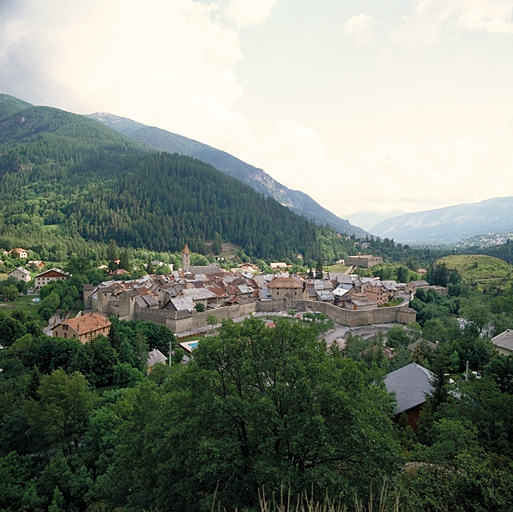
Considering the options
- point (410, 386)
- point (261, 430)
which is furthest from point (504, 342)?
point (261, 430)

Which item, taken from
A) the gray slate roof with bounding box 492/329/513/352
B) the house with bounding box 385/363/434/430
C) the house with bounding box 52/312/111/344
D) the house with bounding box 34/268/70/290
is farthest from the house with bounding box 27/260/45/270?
the gray slate roof with bounding box 492/329/513/352

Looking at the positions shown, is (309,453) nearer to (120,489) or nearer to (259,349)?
(259,349)

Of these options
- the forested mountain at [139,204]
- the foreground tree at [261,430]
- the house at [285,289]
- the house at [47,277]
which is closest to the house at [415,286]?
the house at [285,289]

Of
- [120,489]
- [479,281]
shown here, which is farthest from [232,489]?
[479,281]

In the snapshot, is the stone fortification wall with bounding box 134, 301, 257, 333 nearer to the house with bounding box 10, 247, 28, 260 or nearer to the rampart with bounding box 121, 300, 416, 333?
the rampart with bounding box 121, 300, 416, 333

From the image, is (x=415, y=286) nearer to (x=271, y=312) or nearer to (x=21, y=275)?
(x=271, y=312)

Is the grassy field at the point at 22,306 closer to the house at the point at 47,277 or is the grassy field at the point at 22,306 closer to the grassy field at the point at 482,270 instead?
the house at the point at 47,277

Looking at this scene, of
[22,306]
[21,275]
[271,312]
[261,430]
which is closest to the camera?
[261,430]
